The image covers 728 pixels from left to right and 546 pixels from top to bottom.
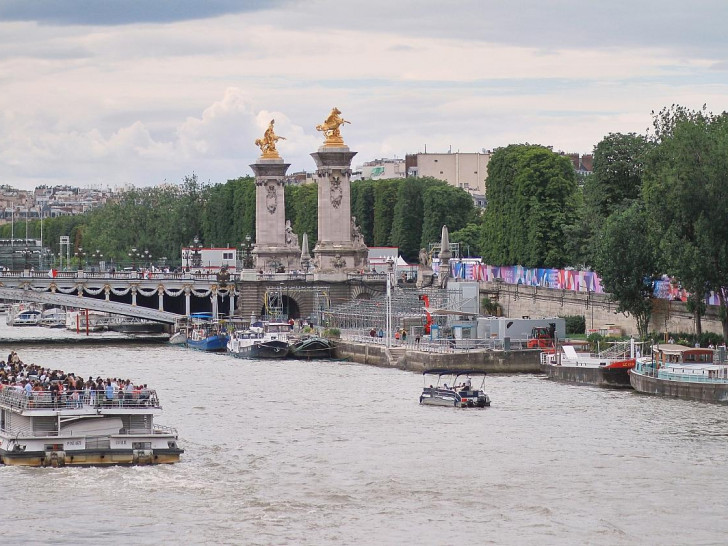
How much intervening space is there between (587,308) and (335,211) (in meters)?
25.7

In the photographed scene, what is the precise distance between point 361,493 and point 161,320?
2644 inches

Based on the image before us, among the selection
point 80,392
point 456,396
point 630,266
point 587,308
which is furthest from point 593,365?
point 80,392

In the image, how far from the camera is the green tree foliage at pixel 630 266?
86.3 metres

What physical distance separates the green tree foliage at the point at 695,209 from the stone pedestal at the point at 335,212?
36.9m

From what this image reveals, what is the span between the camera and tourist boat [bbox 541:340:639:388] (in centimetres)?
7781

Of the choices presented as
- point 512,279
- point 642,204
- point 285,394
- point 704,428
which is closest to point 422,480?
point 704,428

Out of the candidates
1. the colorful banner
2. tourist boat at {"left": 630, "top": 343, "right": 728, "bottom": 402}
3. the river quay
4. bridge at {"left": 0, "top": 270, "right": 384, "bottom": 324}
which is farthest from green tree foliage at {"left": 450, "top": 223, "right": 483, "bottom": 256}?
tourist boat at {"left": 630, "top": 343, "right": 728, "bottom": 402}

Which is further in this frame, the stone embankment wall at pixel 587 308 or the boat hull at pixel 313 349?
the boat hull at pixel 313 349

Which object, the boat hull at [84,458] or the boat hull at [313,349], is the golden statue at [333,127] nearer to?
the boat hull at [313,349]

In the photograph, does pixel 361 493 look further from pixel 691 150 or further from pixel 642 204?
pixel 642 204

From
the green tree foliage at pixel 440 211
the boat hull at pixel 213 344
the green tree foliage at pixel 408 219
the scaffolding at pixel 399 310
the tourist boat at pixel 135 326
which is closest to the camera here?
the scaffolding at pixel 399 310

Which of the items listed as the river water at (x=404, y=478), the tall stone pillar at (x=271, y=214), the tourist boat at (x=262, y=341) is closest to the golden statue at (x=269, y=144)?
the tall stone pillar at (x=271, y=214)

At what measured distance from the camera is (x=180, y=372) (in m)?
88.3

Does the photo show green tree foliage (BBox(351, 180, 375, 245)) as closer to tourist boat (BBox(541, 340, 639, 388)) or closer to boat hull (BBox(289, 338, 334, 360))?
boat hull (BBox(289, 338, 334, 360))
